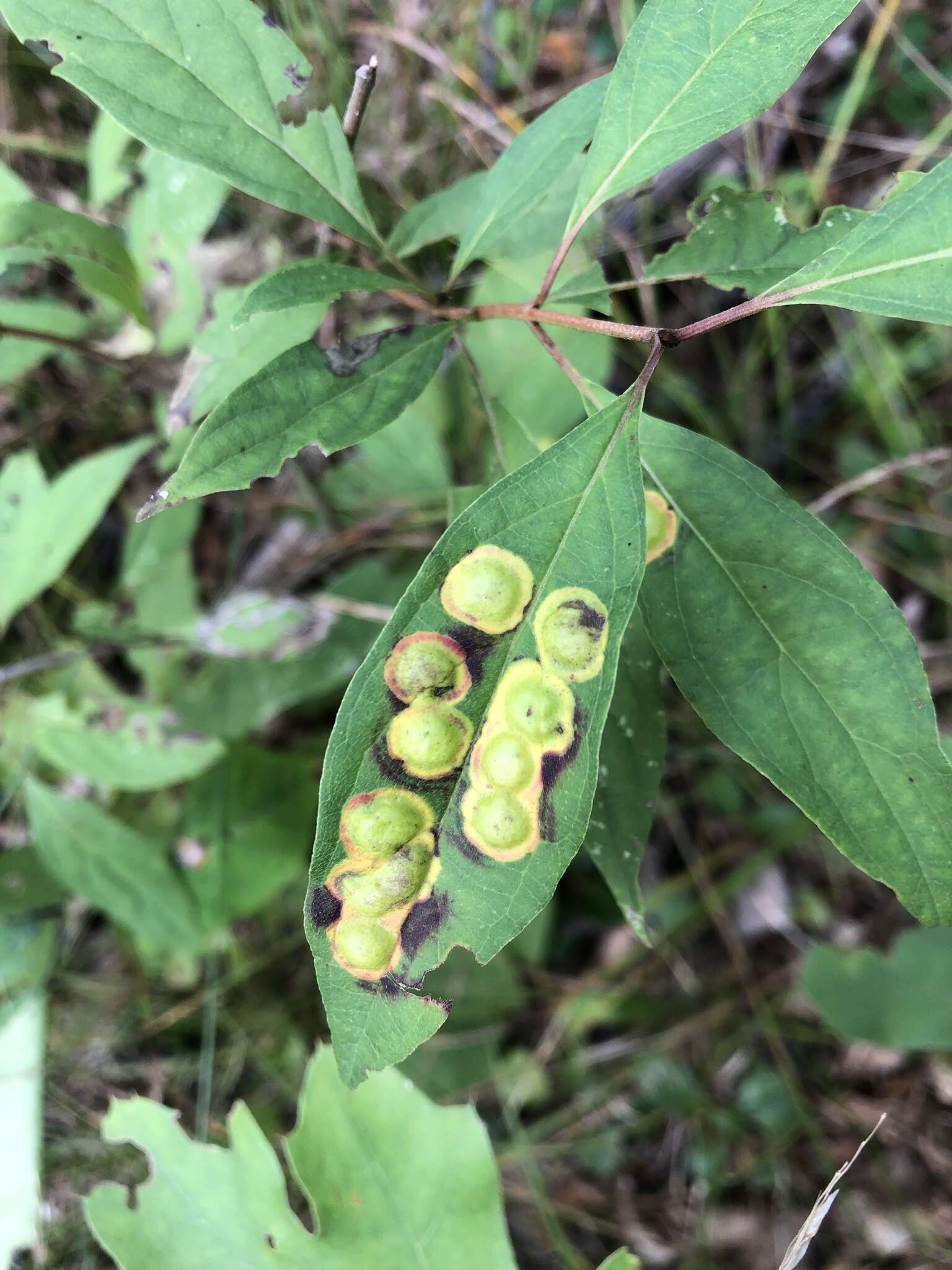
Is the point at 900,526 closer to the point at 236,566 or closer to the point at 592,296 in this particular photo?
the point at 592,296

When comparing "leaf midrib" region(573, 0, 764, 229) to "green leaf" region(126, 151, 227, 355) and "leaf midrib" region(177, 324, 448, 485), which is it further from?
"green leaf" region(126, 151, 227, 355)

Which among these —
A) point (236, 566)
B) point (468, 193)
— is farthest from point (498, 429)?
point (236, 566)

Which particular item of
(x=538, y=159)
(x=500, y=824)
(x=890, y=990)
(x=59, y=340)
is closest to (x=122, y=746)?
(x=59, y=340)

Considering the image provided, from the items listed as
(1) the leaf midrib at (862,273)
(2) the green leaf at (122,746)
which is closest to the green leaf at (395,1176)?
(2) the green leaf at (122,746)

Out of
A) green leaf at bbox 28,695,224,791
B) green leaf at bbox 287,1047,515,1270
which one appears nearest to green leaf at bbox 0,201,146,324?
green leaf at bbox 28,695,224,791

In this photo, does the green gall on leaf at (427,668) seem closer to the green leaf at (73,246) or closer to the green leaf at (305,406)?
the green leaf at (305,406)

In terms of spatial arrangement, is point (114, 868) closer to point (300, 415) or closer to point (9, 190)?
point (300, 415)
